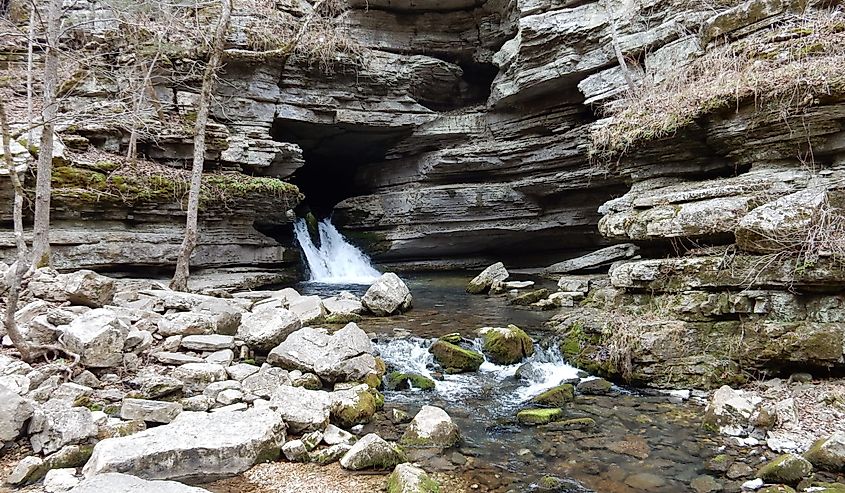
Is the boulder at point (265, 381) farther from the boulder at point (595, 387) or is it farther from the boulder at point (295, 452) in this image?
the boulder at point (595, 387)

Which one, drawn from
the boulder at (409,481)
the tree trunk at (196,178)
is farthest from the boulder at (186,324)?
the boulder at (409,481)

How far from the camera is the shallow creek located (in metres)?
4.18

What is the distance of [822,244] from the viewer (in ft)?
17.7

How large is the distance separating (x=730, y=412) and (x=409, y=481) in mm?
3576

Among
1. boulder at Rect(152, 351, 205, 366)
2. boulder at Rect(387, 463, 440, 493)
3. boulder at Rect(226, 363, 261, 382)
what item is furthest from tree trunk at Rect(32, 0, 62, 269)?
boulder at Rect(387, 463, 440, 493)

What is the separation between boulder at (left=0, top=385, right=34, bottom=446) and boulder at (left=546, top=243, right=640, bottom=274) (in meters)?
14.1

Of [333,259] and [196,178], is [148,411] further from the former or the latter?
[333,259]

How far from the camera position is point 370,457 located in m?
4.21

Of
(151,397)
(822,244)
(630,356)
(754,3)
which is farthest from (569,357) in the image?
(754,3)

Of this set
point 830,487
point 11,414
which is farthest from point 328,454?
point 830,487

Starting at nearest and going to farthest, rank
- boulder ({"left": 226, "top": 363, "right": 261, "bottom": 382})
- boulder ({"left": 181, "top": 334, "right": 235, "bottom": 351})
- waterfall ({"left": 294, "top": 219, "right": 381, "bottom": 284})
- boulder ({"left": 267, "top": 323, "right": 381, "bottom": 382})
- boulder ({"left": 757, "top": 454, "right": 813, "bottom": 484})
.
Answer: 1. boulder ({"left": 757, "top": 454, "right": 813, "bottom": 484})
2. boulder ({"left": 226, "top": 363, "right": 261, "bottom": 382})
3. boulder ({"left": 267, "top": 323, "right": 381, "bottom": 382})
4. boulder ({"left": 181, "top": 334, "right": 235, "bottom": 351})
5. waterfall ({"left": 294, "top": 219, "right": 381, "bottom": 284})

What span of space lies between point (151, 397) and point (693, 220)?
7533mm

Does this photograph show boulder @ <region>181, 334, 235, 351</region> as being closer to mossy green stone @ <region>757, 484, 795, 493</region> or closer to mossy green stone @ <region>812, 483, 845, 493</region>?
mossy green stone @ <region>757, 484, 795, 493</region>

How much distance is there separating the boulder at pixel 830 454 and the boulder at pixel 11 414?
680 cm
